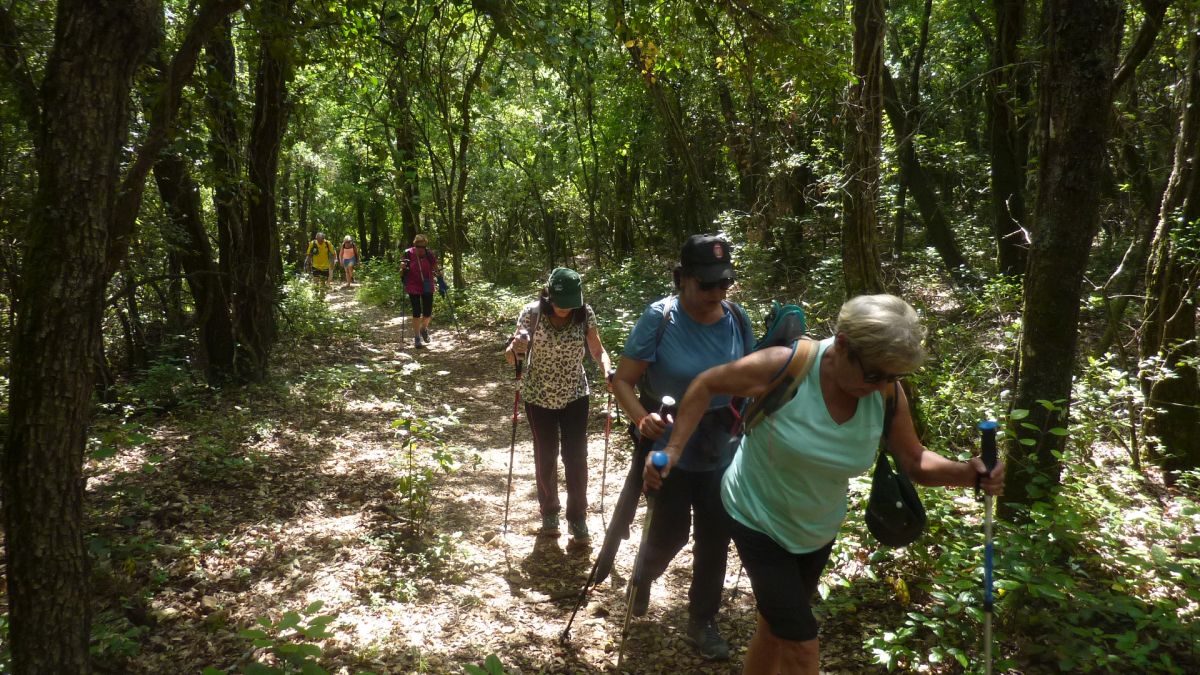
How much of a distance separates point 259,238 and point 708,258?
7.67m

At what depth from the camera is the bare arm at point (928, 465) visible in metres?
2.74

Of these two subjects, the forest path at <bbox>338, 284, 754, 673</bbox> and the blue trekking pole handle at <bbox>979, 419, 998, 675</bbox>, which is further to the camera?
the forest path at <bbox>338, 284, 754, 673</bbox>

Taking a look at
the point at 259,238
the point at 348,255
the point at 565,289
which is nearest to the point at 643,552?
the point at 565,289

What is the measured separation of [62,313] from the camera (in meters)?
2.60

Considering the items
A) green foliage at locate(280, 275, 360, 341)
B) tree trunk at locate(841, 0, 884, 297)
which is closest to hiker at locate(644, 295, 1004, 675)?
tree trunk at locate(841, 0, 884, 297)

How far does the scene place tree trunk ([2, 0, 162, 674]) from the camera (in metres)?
2.55

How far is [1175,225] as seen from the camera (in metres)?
5.68

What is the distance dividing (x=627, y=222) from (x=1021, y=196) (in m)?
13.1

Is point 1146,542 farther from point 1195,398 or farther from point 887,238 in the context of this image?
point 887,238

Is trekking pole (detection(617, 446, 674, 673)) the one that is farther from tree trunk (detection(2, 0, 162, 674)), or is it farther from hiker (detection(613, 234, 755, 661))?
tree trunk (detection(2, 0, 162, 674))

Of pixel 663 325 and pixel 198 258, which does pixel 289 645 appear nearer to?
pixel 663 325

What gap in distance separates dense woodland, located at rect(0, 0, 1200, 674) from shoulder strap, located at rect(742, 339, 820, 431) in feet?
5.21

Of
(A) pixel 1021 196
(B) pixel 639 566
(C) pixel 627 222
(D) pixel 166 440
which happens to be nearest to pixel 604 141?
(C) pixel 627 222

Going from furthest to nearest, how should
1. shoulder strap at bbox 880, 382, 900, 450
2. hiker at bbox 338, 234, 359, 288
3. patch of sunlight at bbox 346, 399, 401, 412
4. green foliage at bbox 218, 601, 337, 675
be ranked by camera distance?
hiker at bbox 338, 234, 359, 288
patch of sunlight at bbox 346, 399, 401, 412
green foliage at bbox 218, 601, 337, 675
shoulder strap at bbox 880, 382, 900, 450
